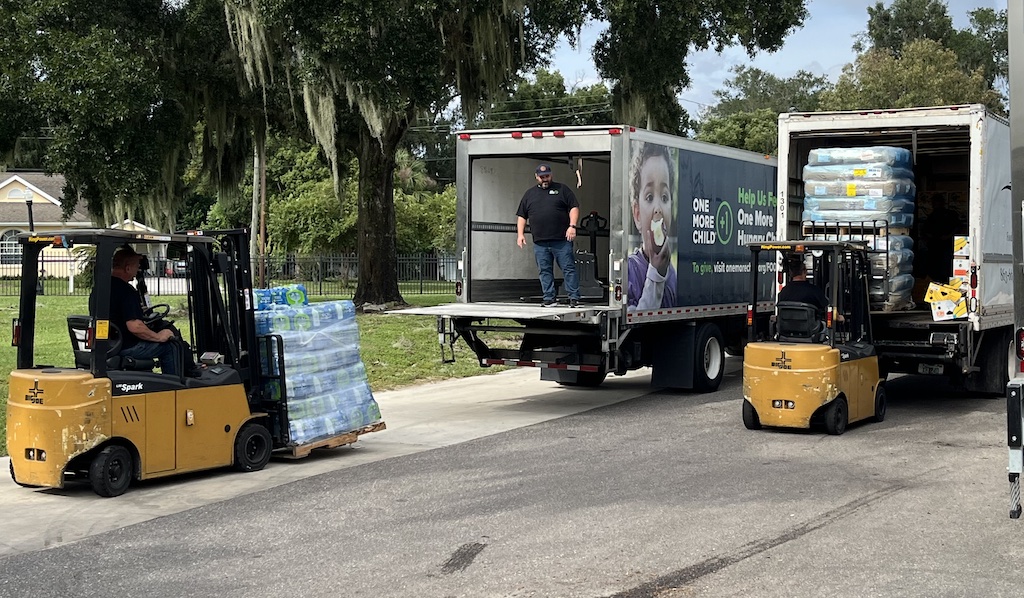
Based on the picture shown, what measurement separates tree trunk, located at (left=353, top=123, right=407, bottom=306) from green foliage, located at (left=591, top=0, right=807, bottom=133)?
5066 mm

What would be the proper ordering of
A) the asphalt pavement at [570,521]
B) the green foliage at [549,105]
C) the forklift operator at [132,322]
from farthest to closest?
the green foliage at [549,105], the forklift operator at [132,322], the asphalt pavement at [570,521]

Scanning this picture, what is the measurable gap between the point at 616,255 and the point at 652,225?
2.63ft

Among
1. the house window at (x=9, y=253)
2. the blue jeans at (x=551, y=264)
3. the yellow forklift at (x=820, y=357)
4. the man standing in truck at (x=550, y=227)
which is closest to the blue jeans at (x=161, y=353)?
the man standing in truck at (x=550, y=227)

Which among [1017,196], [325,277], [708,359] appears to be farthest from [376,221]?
[1017,196]

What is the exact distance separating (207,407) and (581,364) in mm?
5409

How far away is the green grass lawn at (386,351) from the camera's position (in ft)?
56.1

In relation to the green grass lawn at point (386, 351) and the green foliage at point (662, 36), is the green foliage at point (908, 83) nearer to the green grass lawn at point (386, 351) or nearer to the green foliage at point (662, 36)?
the green foliage at point (662, 36)

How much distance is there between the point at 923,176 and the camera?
16.0m

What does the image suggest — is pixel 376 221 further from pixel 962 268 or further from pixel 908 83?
pixel 908 83

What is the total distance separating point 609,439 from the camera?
38.7 ft

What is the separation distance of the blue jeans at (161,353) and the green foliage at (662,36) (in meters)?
15.8

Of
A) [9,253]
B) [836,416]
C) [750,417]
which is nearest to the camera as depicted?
[836,416]

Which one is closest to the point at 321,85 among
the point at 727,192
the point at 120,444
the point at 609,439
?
the point at 727,192


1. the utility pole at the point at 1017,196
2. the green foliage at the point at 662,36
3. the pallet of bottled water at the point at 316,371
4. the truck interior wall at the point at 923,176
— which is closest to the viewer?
the utility pole at the point at 1017,196
